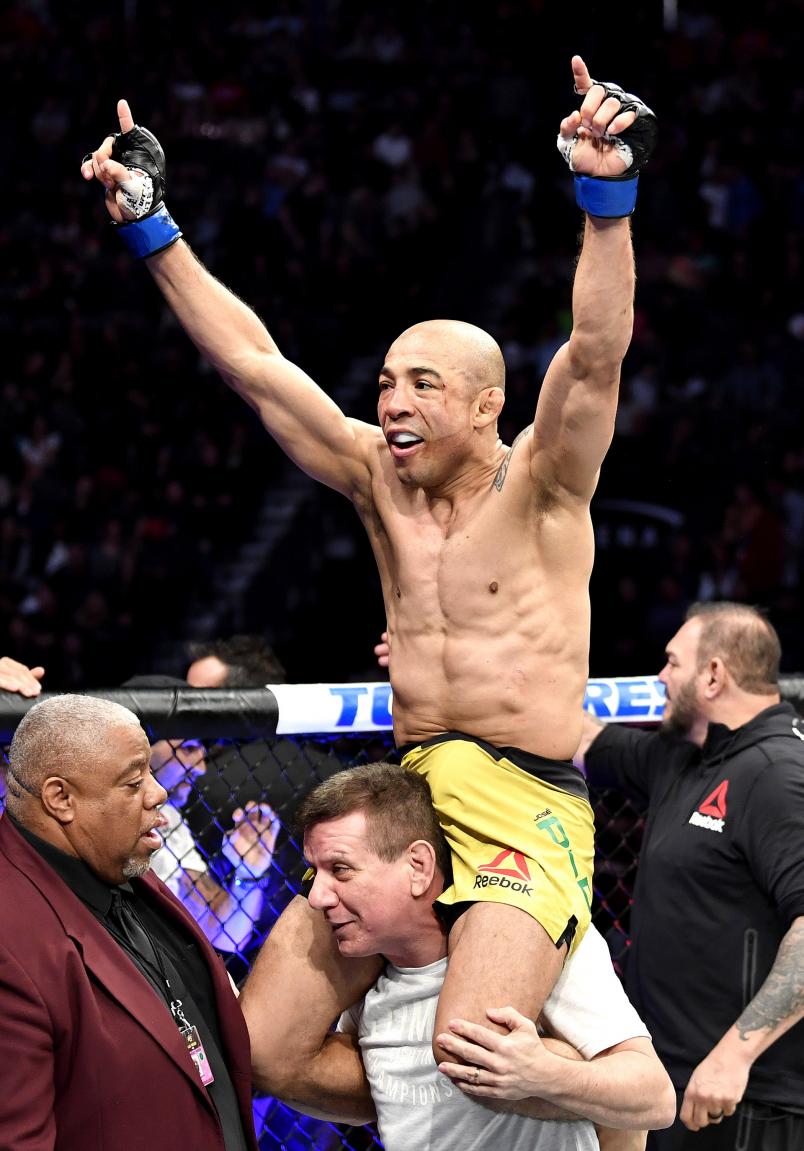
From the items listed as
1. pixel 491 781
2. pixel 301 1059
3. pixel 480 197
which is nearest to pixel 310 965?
pixel 301 1059

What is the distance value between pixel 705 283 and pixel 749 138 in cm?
141

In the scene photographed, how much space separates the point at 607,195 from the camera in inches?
82.9

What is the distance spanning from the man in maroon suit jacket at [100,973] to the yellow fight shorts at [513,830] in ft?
1.36

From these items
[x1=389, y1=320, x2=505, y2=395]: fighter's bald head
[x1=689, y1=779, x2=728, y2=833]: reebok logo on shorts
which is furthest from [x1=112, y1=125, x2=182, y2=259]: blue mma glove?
[x1=689, y1=779, x2=728, y2=833]: reebok logo on shorts

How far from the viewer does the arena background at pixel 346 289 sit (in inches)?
314

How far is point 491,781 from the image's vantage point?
2309mm

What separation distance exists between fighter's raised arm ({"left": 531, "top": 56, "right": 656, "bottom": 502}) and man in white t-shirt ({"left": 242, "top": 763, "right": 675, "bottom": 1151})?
59cm

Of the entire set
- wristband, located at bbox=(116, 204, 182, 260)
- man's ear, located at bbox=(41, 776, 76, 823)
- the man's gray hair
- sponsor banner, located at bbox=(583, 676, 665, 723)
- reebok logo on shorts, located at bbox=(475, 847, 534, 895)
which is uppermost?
wristband, located at bbox=(116, 204, 182, 260)

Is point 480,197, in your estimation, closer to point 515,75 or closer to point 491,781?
point 515,75

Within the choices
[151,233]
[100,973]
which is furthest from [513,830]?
[151,233]

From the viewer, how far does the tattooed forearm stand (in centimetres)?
268

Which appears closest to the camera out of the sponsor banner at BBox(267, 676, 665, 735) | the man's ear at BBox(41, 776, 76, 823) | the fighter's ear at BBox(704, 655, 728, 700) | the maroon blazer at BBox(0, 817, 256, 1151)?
the maroon blazer at BBox(0, 817, 256, 1151)

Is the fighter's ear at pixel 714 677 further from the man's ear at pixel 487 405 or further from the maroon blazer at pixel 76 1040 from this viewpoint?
the maroon blazer at pixel 76 1040

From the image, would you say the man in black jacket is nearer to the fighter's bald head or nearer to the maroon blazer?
the fighter's bald head
